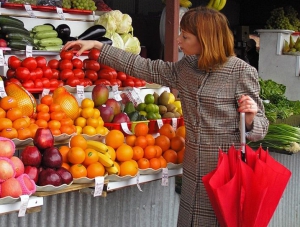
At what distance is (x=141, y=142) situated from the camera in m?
3.57

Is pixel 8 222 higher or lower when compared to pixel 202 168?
lower

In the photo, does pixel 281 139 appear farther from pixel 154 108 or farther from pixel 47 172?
pixel 47 172

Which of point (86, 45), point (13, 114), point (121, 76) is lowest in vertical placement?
point (13, 114)

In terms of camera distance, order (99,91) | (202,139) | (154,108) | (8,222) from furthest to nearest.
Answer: (154,108) → (99,91) → (8,222) → (202,139)

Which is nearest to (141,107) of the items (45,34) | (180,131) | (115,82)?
(115,82)

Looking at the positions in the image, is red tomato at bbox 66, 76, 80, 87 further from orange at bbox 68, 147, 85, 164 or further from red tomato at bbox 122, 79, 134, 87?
orange at bbox 68, 147, 85, 164

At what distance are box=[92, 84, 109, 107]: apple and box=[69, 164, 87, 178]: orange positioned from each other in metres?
1.05

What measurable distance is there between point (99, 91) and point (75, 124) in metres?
0.52

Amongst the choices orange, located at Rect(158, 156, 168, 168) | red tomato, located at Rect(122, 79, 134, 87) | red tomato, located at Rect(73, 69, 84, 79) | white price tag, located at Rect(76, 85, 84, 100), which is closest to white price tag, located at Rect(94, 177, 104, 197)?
orange, located at Rect(158, 156, 168, 168)

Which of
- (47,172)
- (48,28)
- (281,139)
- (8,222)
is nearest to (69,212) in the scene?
(8,222)

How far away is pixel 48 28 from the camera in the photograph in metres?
4.76

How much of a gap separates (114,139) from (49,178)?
747 mm

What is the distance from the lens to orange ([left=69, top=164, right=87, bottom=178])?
3.01 meters

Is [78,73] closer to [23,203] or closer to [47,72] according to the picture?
[47,72]
